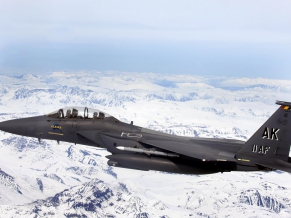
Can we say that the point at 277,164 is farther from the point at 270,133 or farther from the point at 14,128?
the point at 14,128

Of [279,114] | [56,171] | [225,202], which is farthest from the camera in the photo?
[56,171]

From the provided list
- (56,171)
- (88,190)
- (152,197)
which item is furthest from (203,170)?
(56,171)

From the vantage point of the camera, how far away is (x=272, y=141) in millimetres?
17766

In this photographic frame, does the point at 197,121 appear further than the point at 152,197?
Yes

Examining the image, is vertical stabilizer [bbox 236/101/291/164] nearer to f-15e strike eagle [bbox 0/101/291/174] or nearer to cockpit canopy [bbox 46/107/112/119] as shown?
f-15e strike eagle [bbox 0/101/291/174]

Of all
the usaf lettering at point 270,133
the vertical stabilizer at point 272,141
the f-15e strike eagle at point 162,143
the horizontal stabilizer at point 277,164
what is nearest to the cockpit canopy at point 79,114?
the f-15e strike eagle at point 162,143

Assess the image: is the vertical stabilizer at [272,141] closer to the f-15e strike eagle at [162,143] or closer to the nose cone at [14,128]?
the f-15e strike eagle at [162,143]

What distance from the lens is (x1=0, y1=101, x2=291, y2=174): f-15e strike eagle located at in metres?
17.7

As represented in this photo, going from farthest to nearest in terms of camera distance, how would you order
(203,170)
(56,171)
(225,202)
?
(56,171) < (225,202) < (203,170)

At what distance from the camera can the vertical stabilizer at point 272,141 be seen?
17125 millimetres

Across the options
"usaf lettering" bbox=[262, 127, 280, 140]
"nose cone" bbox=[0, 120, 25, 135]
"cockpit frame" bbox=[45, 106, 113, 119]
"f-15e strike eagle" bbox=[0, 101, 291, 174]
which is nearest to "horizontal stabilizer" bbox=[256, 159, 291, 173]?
"f-15e strike eagle" bbox=[0, 101, 291, 174]

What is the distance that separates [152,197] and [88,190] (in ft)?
100

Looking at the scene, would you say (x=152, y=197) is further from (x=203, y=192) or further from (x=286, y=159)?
(x=286, y=159)

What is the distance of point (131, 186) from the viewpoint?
128625 millimetres
